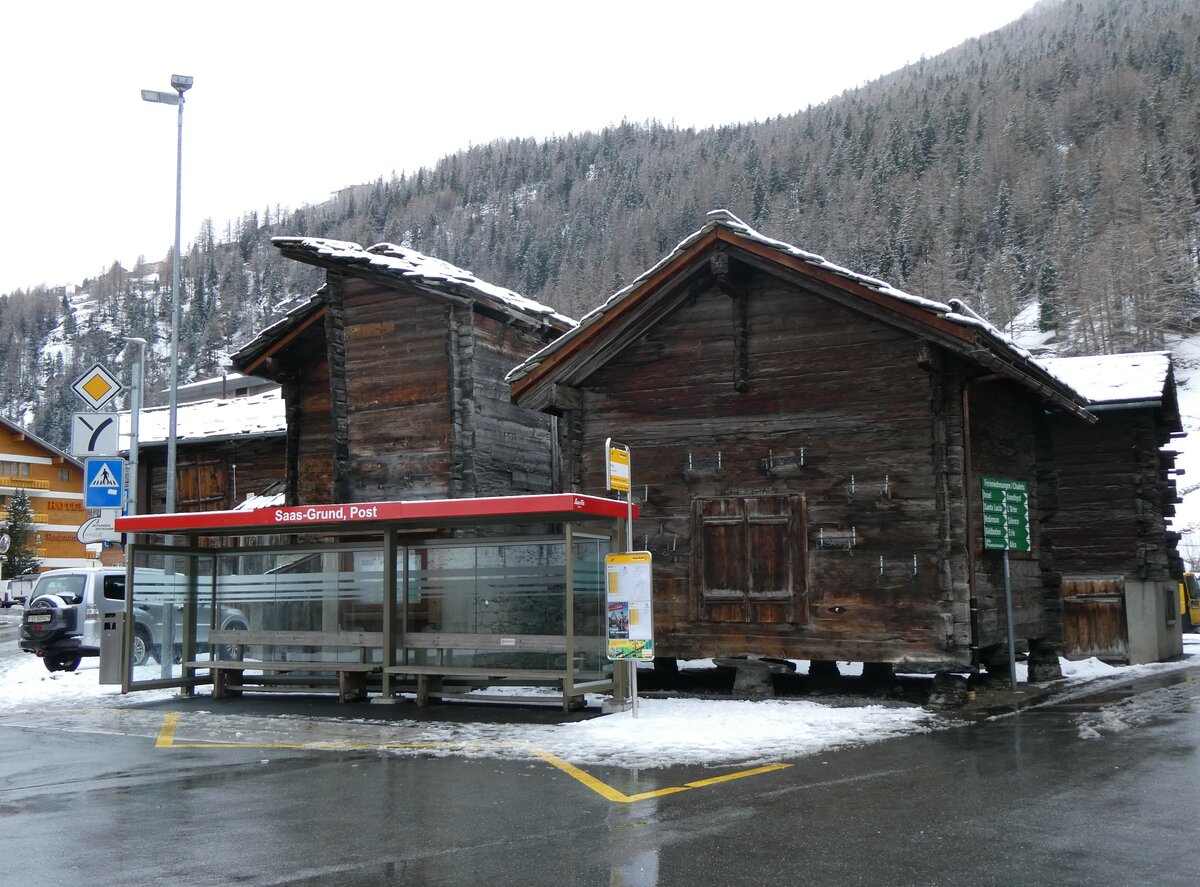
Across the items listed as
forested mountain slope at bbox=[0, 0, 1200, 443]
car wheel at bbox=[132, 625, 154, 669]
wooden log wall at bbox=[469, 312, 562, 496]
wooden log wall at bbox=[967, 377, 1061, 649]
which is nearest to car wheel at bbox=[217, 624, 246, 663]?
car wheel at bbox=[132, 625, 154, 669]

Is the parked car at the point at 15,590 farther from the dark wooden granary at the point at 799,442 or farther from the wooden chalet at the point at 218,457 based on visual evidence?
the dark wooden granary at the point at 799,442

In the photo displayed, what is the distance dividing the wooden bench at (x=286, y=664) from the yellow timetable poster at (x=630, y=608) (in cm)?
429

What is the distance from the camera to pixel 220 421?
3369 cm

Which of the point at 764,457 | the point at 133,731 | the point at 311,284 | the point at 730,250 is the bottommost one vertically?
the point at 133,731

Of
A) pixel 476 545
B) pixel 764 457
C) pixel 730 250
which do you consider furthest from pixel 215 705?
pixel 730 250

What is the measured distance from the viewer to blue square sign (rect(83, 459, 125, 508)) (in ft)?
69.9

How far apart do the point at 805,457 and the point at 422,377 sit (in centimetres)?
845

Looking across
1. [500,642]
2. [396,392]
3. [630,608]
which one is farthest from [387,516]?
[396,392]

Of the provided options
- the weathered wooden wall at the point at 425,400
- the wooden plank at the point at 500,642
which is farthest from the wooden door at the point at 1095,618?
the wooden plank at the point at 500,642

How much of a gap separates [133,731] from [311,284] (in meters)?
182

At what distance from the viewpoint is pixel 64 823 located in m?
8.86

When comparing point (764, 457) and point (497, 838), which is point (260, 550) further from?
point (497, 838)

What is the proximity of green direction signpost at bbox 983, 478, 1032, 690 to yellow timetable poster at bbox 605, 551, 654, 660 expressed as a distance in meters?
5.62

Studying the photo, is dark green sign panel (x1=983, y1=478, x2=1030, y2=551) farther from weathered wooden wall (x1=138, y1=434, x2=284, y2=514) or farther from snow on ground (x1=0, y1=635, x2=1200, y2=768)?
weathered wooden wall (x1=138, y1=434, x2=284, y2=514)
